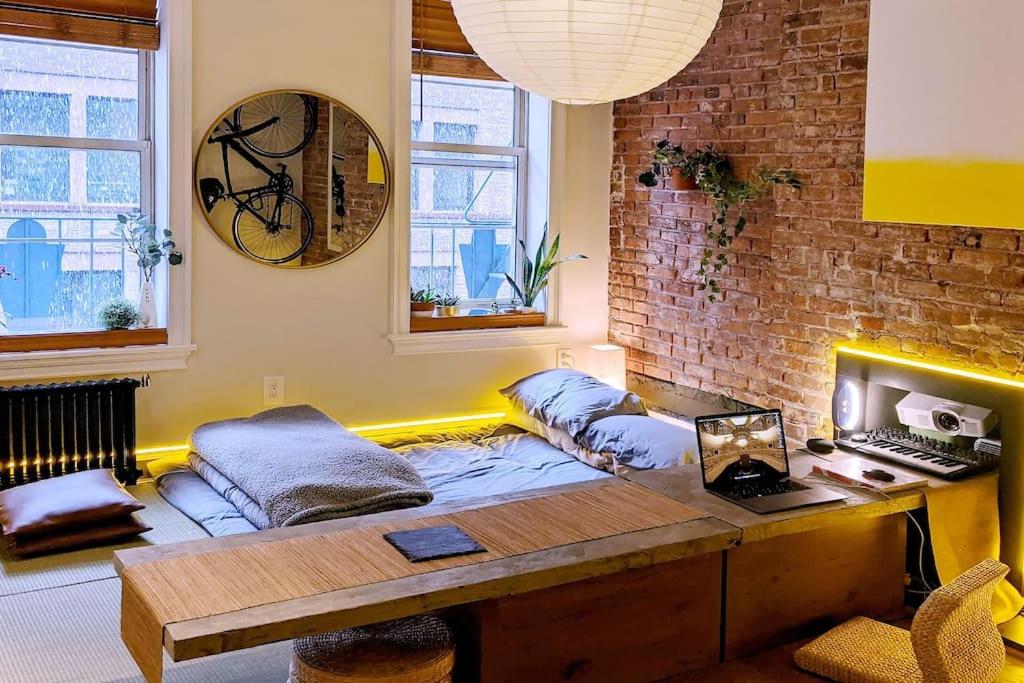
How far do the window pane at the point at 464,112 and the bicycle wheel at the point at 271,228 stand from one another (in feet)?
2.58

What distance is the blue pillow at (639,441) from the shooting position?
4484 mm

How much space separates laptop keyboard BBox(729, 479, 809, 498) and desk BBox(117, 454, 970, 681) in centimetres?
10

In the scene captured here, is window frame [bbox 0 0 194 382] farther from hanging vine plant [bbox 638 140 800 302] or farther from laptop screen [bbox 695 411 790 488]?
laptop screen [bbox 695 411 790 488]

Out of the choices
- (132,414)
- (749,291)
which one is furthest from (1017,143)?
(132,414)

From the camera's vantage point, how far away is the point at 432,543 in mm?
2539

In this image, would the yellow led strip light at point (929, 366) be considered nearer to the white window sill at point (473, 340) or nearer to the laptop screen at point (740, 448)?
the laptop screen at point (740, 448)

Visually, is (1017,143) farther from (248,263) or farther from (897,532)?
(248,263)

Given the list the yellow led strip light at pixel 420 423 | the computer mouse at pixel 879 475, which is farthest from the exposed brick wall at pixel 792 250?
the yellow led strip light at pixel 420 423

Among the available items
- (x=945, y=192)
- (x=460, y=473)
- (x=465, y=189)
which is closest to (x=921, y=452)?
(x=945, y=192)

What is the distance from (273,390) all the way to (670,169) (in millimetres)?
2169

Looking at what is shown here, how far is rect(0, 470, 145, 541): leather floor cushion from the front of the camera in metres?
3.83

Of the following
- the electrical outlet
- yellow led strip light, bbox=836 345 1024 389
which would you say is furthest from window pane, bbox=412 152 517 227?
yellow led strip light, bbox=836 345 1024 389

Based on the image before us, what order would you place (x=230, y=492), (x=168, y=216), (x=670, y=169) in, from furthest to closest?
(x=670, y=169) < (x=168, y=216) < (x=230, y=492)

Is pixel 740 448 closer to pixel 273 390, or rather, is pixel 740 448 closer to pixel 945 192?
pixel 945 192
